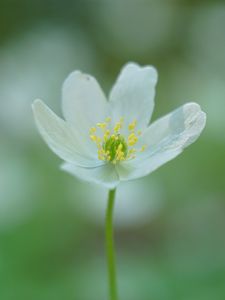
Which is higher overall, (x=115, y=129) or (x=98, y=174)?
(x=115, y=129)

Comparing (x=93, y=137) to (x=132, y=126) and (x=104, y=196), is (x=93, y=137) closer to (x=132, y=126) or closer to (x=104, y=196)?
(x=132, y=126)

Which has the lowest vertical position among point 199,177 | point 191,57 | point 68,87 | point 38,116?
point 38,116

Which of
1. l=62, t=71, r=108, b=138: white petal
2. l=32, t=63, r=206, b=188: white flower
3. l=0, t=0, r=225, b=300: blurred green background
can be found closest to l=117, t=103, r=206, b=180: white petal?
l=32, t=63, r=206, b=188: white flower

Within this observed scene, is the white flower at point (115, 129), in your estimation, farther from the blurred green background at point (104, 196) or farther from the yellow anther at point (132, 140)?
the blurred green background at point (104, 196)

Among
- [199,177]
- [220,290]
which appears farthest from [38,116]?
[199,177]

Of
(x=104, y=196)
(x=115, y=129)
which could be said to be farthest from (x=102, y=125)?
(x=104, y=196)

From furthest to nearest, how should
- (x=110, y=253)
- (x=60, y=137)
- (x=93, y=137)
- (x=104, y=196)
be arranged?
(x=104, y=196) < (x=93, y=137) < (x=60, y=137) < (x=110, y=253)

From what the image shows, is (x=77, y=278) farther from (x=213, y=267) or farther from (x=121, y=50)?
(x=121, y=50)

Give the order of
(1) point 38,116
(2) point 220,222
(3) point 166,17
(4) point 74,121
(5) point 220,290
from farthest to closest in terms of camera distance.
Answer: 1. (3) point 166,17
2. (2) point 220,222
3. (5) point 220,290
4. (4) point 74,121
5. (1) point 38,116
